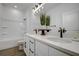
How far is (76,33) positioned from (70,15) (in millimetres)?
306

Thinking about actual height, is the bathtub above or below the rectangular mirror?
below

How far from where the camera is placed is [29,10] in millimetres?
1457

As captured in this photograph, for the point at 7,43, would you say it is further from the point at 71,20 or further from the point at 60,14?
the point at 71,20

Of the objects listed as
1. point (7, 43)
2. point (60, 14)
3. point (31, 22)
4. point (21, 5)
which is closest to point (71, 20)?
point (60, 14)

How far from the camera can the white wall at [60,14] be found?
1.17 m

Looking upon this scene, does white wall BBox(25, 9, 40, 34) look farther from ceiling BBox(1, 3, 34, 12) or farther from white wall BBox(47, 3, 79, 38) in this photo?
white wall BBox(47, 3, 79, 38)

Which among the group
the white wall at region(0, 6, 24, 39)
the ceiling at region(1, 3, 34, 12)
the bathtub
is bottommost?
the bathtub

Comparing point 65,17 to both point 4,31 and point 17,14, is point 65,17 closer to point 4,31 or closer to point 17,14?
point 17,14

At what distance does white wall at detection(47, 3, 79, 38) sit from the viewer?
117 centimetres

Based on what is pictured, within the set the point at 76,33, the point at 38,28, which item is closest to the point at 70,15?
the point at 76,33

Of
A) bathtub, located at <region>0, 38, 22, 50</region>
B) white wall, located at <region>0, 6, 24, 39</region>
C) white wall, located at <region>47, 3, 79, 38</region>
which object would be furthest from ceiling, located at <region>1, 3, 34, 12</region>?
bathtub, located at <region>0, 38, 22, 50</region>

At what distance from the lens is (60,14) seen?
133 cm

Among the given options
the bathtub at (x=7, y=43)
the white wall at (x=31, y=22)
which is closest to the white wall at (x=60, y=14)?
the white wall at (x=31, y=22)

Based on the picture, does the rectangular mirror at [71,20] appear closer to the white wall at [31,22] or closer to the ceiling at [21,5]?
the white wall at [31,22]
